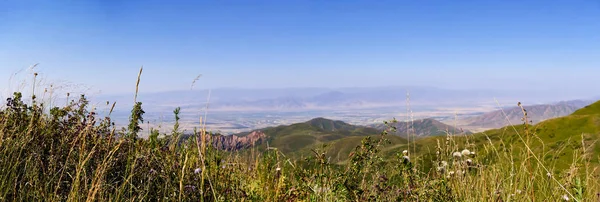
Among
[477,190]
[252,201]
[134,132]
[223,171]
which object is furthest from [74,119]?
[477,190]

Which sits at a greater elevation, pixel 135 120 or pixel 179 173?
pixel 135 120

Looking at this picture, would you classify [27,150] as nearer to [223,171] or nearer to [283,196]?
[223,171]

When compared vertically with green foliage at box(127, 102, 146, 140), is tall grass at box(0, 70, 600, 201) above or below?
below

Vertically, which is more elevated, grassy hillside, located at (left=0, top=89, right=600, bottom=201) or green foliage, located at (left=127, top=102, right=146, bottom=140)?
green foliage, located at (left=127, top=102, right=146, bottom=140)

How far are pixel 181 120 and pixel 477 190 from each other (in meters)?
3.80

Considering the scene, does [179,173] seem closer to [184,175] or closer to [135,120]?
[184,175]

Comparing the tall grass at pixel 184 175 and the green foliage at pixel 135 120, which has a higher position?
the green foliage at pixel 135 120

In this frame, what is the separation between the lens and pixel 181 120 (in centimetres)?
562

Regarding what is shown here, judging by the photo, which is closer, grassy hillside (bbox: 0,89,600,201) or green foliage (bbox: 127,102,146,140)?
grassy hillside (bbox: 0,89,600,201)

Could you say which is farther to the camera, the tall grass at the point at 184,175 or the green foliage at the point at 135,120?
the green foliage at the point at 135,120

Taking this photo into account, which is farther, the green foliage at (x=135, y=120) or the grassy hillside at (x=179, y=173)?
the green foliage at (x=135, y=120)

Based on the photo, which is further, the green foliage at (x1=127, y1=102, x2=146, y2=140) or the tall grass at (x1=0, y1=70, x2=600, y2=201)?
the green foliage at (x1=127, y1=102, x2=146, y2=140)

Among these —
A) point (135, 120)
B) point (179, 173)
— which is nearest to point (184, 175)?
point (179, 173)

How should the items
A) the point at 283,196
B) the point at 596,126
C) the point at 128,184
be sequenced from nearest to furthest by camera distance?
the point at 128,184 < the point at 283,196 < the point at 596,126
